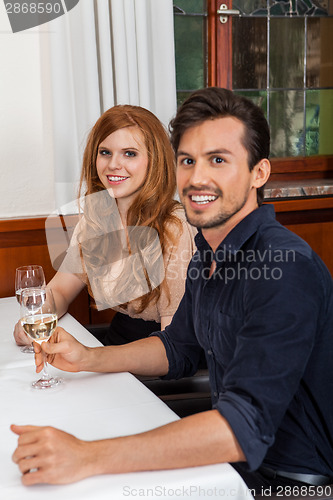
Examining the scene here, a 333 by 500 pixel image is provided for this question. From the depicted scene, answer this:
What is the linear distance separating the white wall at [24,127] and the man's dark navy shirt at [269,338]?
4.67 feet

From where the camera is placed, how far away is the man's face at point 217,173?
1.15 m

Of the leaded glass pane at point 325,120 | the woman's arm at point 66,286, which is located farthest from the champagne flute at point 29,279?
the leaded glass pane at point 325,120

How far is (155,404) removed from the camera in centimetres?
112

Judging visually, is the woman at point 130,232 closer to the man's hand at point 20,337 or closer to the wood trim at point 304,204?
A: the man's hand at point 20,337

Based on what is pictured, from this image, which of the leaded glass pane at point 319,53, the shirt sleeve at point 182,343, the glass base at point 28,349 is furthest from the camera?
the leaded glass pane at point 319,53

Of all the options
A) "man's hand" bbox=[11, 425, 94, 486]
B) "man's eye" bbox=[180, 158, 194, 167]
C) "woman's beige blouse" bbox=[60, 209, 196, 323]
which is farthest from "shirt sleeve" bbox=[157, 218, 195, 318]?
"man's hand" bbox=[11, 425, 94, 486]

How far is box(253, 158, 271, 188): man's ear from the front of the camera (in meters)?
1.20

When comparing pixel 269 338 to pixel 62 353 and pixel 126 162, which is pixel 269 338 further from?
pixel 126 162

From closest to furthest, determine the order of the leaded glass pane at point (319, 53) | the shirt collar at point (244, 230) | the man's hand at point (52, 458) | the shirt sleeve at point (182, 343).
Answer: the man's hand at point (52, 458), the shirt collar at point (244, 230), the shirt sleeve at point (182, 343), the leaded glass pane at point (319, 53)

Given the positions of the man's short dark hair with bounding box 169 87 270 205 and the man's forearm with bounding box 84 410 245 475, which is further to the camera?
the man's short dark hair with bounding box 169 87 270 205

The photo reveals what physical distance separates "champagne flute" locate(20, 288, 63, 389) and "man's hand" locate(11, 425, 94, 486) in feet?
1.27

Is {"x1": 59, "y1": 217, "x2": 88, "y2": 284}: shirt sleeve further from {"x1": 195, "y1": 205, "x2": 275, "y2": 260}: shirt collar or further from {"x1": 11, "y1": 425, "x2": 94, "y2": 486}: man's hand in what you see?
{"x1": 11, "y1": 425, "x2": 94, "y2": 486}: man's hand

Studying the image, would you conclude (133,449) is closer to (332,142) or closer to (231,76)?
(231,76)

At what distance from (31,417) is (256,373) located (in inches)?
17.4
